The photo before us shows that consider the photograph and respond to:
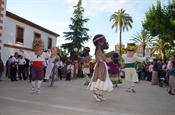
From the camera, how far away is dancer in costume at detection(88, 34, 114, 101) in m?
7.47

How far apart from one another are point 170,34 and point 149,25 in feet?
10.2

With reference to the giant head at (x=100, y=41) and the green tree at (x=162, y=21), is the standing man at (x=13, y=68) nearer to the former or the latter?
the giant head at (x=100, y=41)

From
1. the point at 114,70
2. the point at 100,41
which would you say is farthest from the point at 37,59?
the point at 114,70

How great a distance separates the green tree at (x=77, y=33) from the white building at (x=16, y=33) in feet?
30.8

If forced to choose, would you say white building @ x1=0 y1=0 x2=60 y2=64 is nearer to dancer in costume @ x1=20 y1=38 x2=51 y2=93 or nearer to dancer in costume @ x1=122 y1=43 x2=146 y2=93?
dancer in costume @ x1=20 y1=38 x2=51 y2=93

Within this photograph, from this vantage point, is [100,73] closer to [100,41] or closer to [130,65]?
[100,41]

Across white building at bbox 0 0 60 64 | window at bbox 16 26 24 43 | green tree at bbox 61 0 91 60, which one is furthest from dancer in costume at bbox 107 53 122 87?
green tree at bbox 61 0 91 60

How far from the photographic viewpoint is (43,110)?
220 inches

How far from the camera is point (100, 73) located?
299 inches

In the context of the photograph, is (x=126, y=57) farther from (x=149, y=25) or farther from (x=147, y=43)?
(x=147, y=43)

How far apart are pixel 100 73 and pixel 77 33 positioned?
36091mm

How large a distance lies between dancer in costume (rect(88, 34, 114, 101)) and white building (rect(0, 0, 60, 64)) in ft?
56.8

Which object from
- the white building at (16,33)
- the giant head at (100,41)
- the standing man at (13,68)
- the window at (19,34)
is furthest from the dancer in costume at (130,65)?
the window at (19,34)

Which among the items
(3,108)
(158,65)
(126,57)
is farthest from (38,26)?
(3,108)
